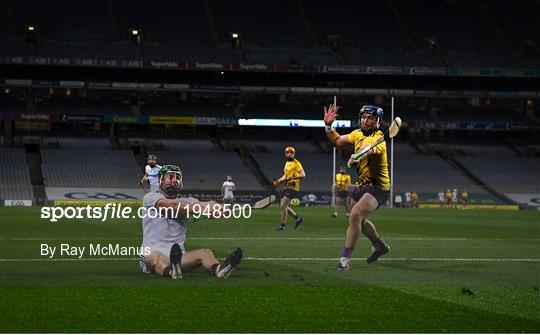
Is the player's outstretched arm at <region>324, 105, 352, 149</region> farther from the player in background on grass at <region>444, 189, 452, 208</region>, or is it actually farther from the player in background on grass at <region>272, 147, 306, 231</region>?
the player in background on grass at <region>444, 189, 452, 208</region>

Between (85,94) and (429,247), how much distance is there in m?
51.6

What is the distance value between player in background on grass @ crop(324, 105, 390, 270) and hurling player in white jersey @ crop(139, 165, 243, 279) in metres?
2.70

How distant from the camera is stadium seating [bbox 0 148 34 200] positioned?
188ft

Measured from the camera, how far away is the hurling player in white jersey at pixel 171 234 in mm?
12258

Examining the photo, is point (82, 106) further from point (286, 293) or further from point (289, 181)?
point (286, 293)

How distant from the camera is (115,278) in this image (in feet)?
42.4

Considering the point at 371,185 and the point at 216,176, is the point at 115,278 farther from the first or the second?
the point at 216,176

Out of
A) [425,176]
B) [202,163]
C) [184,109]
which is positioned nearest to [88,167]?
[202,163]

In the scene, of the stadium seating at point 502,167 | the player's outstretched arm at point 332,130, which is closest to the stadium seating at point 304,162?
the stadium seating at point 502,167

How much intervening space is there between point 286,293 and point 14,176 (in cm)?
5056

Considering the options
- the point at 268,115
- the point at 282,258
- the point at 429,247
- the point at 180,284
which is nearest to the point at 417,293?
the point at 180,284

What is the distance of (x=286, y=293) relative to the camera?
11516mm

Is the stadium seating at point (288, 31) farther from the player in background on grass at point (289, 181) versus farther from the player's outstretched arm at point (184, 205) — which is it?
the player's outstretched arm at point (184, 205)

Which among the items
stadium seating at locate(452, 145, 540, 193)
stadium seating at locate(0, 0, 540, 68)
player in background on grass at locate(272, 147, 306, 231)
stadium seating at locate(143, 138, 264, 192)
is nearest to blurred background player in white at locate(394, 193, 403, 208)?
stadium seating at locate(143, 138, 264, 192)
